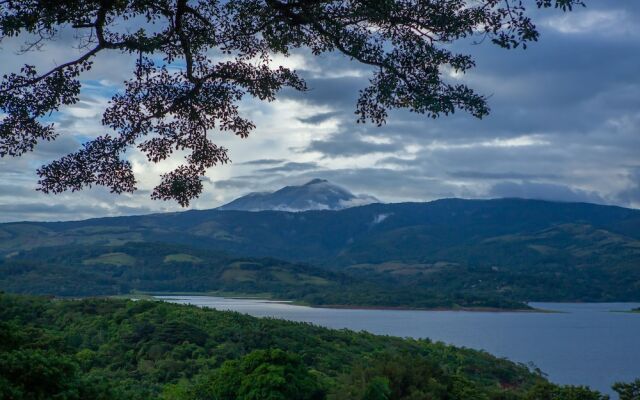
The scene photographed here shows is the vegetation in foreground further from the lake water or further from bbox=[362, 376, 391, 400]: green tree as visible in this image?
the lake water

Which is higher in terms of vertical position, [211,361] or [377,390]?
[377,390]

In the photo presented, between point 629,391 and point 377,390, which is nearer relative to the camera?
point 377,390

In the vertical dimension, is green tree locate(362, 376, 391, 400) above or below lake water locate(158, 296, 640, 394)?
above

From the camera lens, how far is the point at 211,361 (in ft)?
172

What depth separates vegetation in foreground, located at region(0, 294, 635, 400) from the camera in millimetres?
14555

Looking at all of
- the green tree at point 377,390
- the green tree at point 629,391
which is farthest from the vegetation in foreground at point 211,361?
the green tree at point 629,391

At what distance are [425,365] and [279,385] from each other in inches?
216

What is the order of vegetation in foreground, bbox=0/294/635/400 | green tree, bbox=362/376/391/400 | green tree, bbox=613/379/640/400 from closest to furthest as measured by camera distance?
vegetation in foreground, bbox=0/294/635/400, green tree, bbox=362/376/391/400, green tree, bbox=613/379/640/400

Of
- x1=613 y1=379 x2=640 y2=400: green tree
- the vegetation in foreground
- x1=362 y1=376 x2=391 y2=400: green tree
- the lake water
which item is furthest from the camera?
the lake water

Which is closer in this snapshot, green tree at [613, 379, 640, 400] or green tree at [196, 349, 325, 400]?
green tree at [196, 349, 325, 400]

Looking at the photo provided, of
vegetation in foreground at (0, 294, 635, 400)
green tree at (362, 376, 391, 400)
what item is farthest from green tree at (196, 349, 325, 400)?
green tree at (362, 376, 391, 400)

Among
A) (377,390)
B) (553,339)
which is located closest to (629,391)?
(377,390)

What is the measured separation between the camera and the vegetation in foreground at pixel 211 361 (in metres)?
14.6

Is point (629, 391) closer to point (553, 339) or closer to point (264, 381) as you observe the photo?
point (264, 381)
